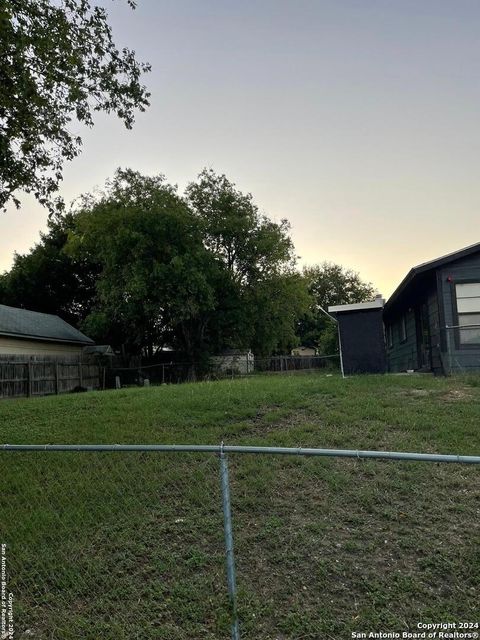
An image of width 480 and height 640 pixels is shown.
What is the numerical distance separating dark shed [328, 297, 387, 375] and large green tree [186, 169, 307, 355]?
1133 centimetres

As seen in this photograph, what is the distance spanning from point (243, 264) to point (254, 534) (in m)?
20.1

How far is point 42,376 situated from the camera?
1778cm

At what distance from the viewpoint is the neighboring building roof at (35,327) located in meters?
20.0

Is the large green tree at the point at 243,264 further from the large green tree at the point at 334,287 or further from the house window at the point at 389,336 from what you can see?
the large green tree at the point at 334,287

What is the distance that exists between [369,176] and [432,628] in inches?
442

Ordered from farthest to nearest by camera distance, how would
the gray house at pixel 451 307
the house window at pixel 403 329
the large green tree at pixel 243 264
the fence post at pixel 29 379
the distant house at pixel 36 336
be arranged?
the large green tree at pixel 243 264 < the distant house at pixel 36 336 < the fence post at pixel 29 379 < the house window at pixel 403 329 < the gray house at pixel 451 307

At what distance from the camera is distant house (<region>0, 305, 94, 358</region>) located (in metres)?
19.7

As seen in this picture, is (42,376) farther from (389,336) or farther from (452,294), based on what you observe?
(452,294)

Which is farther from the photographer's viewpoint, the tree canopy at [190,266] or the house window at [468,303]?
the tree canopy at [190,266]

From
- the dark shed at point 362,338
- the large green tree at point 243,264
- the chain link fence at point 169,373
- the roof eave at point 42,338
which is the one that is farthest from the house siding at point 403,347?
the roof eave at point 42,338

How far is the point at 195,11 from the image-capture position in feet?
27.0

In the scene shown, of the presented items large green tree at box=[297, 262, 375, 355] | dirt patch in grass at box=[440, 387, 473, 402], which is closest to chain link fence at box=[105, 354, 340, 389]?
dirt patch in grass at box=[440, 387, 473, 402]

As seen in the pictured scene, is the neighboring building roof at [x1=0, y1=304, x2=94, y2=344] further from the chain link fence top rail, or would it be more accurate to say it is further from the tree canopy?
the chain link fence top rail

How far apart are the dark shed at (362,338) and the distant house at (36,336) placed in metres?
12.5
